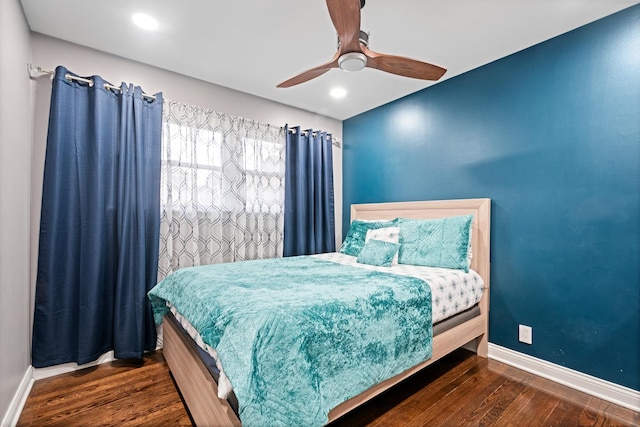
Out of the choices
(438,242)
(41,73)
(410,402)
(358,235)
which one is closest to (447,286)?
(438,242)

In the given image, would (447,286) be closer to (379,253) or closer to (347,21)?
(379,253)

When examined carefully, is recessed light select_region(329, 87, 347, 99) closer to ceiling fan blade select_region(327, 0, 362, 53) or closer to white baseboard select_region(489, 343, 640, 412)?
ceiling fan blade select_region(327, 0, 362, 53)

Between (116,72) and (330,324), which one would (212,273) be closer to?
(330,324)

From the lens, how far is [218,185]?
2979mm

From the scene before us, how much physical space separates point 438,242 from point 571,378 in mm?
1263

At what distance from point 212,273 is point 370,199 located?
2.21 metres

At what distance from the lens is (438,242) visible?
2.55 meters

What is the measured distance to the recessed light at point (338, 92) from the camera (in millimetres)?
3135

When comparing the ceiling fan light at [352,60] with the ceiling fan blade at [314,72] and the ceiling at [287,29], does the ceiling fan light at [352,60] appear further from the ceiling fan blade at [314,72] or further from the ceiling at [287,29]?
the ceiling at [287,29]

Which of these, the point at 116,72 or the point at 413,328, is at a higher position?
the point at 116,72

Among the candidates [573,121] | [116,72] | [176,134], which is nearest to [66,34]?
[116,72]

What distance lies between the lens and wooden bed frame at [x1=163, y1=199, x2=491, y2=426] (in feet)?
4.80

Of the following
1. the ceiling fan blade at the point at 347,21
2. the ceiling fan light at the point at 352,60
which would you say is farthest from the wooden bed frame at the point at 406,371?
the ceiling fan blade at the point at 347,21

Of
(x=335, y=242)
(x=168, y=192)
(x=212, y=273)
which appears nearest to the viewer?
(x=212, y=273)
